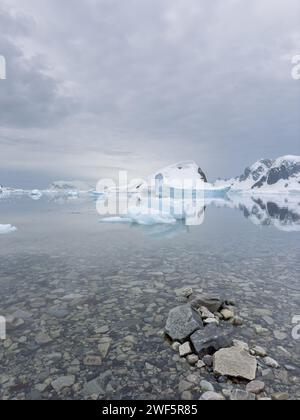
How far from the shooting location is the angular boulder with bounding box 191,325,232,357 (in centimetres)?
398

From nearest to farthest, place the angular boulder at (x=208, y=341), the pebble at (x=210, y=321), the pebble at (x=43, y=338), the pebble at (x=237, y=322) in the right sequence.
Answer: the angular boulder at (x=208, y=341)
the pebble at (x=43, y=338)
the pebble at (x=210, y=321)
the pebble at (x=237, y=322)

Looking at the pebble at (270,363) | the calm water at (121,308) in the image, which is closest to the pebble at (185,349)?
the calm water at (121,308)

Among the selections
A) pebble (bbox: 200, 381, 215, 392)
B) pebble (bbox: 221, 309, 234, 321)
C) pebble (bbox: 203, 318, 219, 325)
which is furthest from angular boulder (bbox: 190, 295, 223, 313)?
pebble (bbox: 200, 381, 215, 392)

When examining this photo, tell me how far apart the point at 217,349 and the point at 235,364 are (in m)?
0.36

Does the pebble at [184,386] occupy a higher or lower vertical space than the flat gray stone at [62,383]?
lower

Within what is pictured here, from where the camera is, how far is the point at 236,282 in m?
7.22

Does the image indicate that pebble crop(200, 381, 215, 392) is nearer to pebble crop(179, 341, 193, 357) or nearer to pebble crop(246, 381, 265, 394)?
pebble crop(246, 381, 265, 394)

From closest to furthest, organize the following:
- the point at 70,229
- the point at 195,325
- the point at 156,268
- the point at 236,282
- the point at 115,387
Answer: the point at 115,387, the point at 195,325, the point at 236,282, the point at 156,268, the point at 70,229

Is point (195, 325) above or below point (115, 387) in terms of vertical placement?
above

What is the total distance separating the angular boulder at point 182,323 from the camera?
438 centimetres

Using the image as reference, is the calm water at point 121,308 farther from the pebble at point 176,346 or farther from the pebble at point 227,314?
the pebble at point 227,314
